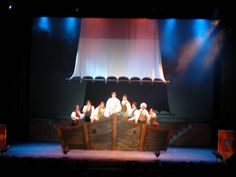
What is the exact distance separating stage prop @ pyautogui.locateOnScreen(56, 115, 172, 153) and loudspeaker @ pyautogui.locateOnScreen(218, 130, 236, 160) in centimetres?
141

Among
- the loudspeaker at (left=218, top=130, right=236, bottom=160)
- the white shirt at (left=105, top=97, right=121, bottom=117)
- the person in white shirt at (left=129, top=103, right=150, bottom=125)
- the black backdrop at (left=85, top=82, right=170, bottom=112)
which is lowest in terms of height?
the loudspeaker at (left=218, top=130, right=236, bottom=160)

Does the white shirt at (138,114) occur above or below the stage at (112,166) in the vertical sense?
above

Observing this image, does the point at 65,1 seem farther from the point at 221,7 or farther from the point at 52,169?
the point at 52,169

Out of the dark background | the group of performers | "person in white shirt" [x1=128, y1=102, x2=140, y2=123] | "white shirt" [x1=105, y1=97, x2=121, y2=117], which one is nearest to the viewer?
the group of performers

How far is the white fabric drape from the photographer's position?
1259 centimetres

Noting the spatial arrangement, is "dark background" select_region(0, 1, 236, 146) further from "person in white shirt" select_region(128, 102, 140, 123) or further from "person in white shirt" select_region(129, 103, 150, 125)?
"person in white shirt" select_region(129, 103, 150, 125)

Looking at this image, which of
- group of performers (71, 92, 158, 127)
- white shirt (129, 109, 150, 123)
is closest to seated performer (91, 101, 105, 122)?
group of performers (71, 92, 158, 127)

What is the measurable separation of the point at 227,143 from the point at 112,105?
160 inches

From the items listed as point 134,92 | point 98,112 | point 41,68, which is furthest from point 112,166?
point 41,68

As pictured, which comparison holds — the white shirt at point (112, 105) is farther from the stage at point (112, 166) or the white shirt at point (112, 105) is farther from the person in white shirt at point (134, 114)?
the stage at point (112, 166)

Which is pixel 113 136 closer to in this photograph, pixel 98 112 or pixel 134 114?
pixel 134 114

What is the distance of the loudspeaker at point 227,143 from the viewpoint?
31.8 feet

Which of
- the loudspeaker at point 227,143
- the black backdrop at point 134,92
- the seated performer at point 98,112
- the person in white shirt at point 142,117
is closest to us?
the loudspeaker at point 227,143

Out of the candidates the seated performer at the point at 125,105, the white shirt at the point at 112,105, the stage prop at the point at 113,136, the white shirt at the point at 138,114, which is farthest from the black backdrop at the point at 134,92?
the stage prop at the point at 113,136
